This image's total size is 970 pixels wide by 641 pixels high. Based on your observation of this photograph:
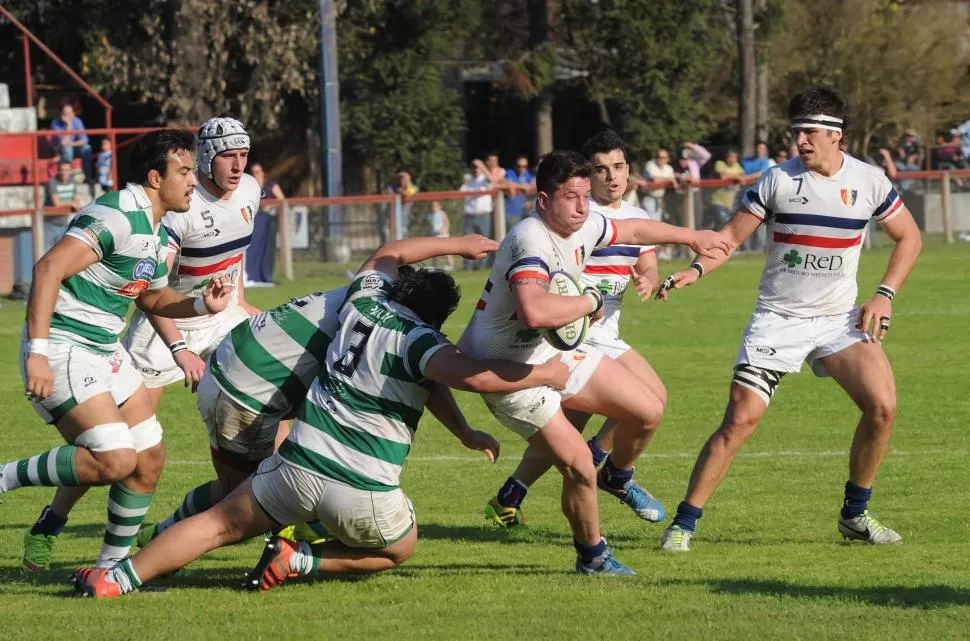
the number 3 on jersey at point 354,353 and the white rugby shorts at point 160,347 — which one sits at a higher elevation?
the number 3 on jersey at point 354,353

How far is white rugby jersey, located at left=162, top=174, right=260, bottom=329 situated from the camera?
8930 mm

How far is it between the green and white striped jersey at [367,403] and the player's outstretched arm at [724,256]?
164 centimetres

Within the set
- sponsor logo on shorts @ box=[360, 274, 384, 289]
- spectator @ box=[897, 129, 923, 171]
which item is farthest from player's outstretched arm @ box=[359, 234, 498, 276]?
spectator @ box=[897, 129, 923, 171]

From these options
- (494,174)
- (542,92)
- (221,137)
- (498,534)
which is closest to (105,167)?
(494,174)

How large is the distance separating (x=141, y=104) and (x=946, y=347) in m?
22.7

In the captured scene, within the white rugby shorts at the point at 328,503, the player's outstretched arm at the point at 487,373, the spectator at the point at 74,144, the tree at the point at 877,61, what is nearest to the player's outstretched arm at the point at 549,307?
the player's outstretched arm at the point at 487,373

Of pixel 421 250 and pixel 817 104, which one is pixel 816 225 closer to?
pixel 817 104

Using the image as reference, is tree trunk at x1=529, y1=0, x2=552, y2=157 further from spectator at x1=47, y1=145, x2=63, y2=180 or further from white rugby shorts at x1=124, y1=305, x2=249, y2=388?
white rugby shorts at x1=124, y1=305, x2=249, y2=388

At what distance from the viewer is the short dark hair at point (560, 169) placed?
687cm

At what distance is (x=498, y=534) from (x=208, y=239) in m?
2.29

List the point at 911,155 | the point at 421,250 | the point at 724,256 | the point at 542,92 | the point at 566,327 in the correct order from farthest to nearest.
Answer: the point at 542,92, the point at 911,155, the point at 724,256, the point at 421,250, the point at 566,327

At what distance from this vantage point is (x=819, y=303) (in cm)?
816

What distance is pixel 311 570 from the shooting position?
7.02 meters

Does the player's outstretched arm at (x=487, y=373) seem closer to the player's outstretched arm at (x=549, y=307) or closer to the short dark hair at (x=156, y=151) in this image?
the player's outstretched arm at (x=549, y=307)
